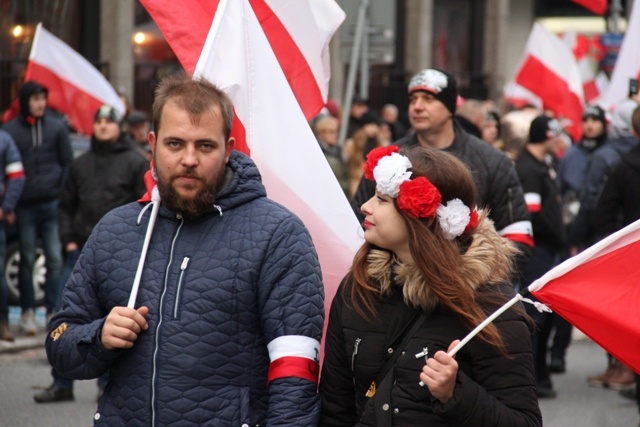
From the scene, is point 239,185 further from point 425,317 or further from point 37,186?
point 37,186

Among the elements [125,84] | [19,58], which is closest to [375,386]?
[19,58]

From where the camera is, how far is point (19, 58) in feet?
58.3

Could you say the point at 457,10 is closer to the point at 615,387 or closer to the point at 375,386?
the point at 615,387

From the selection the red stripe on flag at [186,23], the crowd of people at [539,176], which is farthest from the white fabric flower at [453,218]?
the red stripe on flag at [186,23]

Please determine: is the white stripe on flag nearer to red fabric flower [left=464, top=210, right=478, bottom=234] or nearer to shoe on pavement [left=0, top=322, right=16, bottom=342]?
red fabric flower [left=464, top=210, right=478, bottom=234]

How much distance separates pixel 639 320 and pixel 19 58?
15144 millimetres

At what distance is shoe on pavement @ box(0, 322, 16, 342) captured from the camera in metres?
10.6

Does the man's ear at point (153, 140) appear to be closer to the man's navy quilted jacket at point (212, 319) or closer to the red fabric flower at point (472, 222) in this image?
the man's navy quilted jacket at point (212, 319)

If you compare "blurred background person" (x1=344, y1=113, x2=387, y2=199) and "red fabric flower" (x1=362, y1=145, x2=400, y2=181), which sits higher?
"red fabric flower" (x1=362, y1=145, x2=400, y2=181)

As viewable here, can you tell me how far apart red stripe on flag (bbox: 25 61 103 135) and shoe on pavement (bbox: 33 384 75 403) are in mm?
3884

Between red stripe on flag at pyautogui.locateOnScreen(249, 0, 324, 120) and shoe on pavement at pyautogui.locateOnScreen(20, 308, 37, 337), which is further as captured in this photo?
shoe on pavement at pyautogui.locateOnScreen(20, 308, 37, 337)

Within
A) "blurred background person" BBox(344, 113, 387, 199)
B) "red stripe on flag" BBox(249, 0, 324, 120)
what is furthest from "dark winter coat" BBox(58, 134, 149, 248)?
"red stripe on flag" BBox(249, 0, 324, 120)

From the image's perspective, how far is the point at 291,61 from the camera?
18.2ft

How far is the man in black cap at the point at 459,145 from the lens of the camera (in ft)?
21.5
